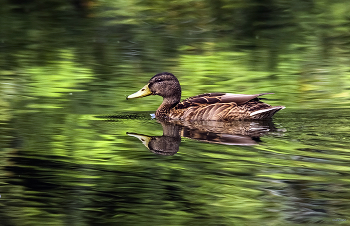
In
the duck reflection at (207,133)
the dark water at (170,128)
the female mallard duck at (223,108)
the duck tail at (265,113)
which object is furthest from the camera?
the female mallard duck at (223,108)

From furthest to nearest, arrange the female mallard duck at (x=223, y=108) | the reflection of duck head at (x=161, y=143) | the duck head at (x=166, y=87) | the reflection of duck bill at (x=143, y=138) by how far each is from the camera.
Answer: the duck head at (x=166, y=87) → the female mallard duck at (x=223, y=108) → the reflection of duck bill at (x=143, y=138) → the reflection of duck head at (x=161, y=143)

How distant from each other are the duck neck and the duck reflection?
1.15 feet

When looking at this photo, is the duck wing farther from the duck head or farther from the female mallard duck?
the duck head

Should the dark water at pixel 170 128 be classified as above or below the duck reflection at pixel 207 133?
above

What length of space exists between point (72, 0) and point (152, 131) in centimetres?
1618

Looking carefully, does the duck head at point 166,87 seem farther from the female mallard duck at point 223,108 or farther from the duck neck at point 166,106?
the female mallard duck at point 223,108

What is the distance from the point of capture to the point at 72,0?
24.1 m

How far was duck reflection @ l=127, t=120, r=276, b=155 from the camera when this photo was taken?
7932 millimetres

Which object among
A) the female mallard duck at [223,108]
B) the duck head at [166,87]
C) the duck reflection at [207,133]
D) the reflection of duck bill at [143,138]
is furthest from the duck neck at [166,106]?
the reflection of duck bill at [143,138]

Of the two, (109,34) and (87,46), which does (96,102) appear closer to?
(87,46)

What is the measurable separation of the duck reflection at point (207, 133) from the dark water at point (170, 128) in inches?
1.1

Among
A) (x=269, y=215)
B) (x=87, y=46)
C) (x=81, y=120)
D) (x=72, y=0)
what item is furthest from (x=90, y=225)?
(x=72, y=0)

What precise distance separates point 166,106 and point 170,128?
1144 millimetres

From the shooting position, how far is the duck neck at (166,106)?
33.4ft
